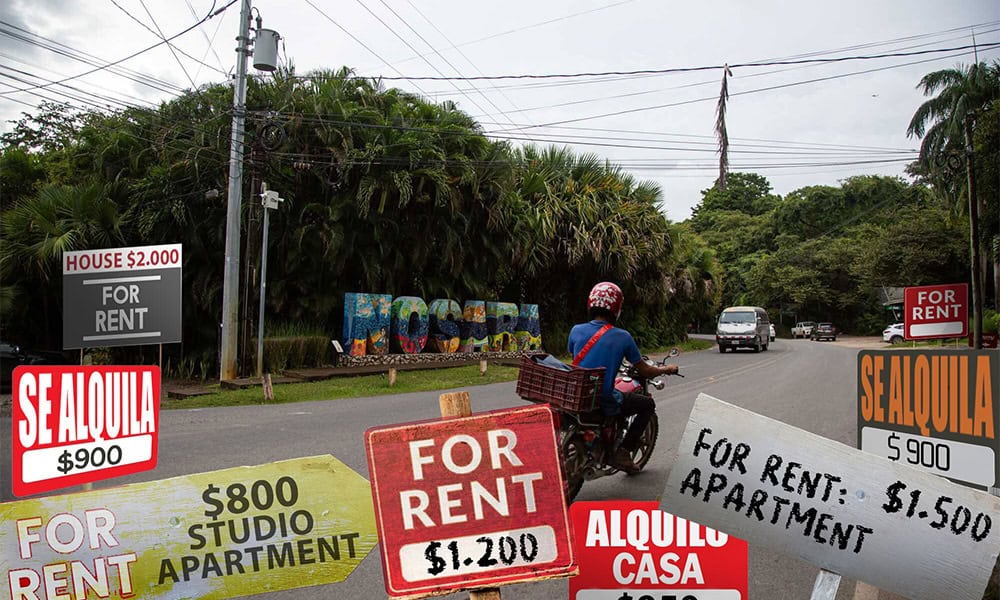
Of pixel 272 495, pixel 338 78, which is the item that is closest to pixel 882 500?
pixel 272 495

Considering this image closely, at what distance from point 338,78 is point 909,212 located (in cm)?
2410

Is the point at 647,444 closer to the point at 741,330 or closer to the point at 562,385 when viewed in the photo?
the point at 562,385

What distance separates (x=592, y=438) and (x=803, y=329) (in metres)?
49.4

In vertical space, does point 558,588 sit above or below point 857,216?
below

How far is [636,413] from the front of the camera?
5.27 meters

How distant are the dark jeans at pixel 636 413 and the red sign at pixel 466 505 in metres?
3.17

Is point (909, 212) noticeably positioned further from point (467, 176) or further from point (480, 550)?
point (480, 550)

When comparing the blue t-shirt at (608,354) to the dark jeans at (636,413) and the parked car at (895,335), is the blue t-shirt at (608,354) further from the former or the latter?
the parked car at (895,335)

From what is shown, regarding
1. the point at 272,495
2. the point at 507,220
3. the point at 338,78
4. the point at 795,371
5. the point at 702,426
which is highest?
the point at 338,78

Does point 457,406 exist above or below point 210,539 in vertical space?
above

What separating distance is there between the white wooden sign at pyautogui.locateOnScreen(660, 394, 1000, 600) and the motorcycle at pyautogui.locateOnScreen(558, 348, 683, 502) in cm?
241

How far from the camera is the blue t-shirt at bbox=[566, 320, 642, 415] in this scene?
4922 millimetres

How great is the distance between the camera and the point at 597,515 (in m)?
2.70

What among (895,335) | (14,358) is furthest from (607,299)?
(895,335)
